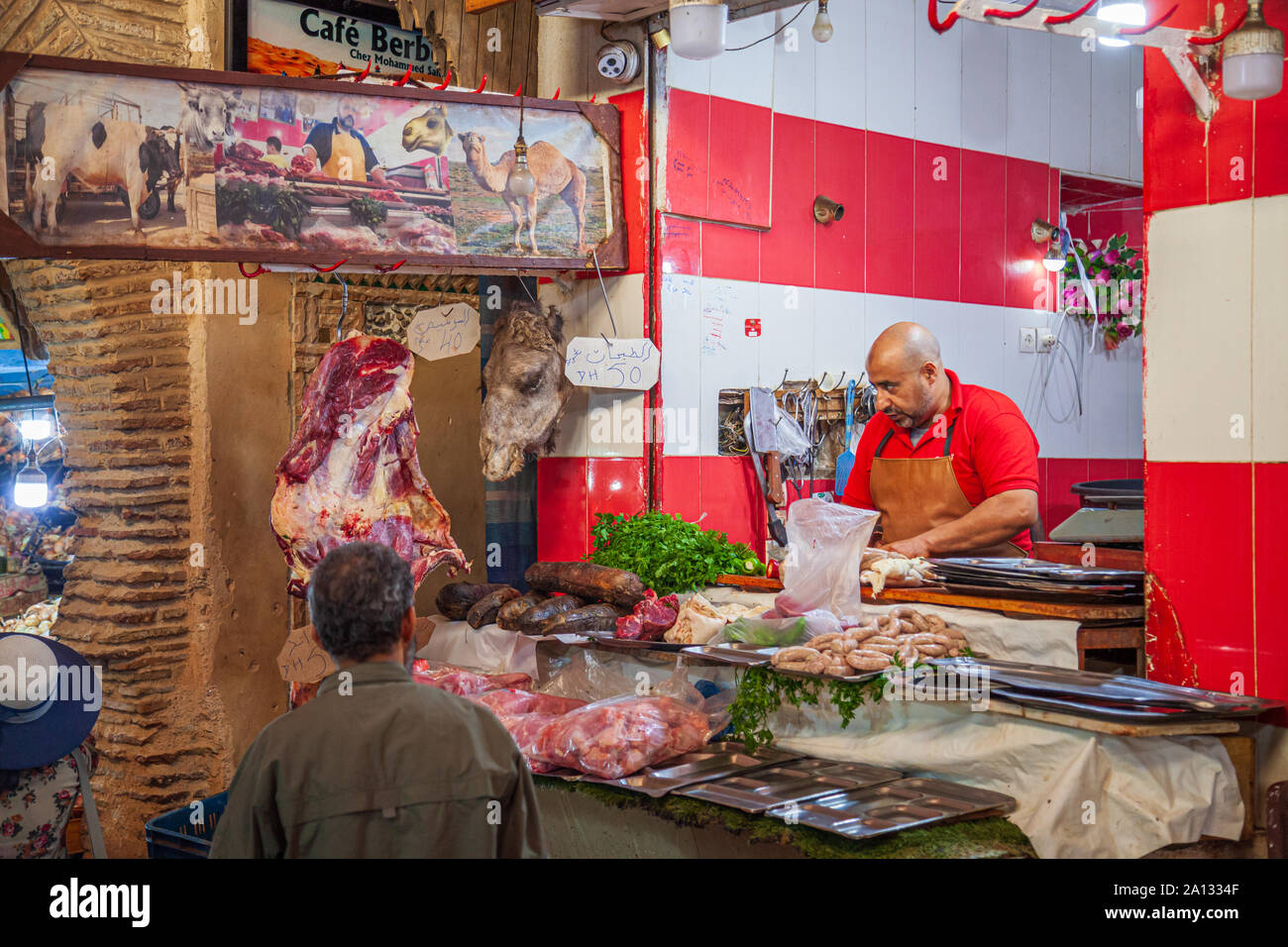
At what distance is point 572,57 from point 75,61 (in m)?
2.83

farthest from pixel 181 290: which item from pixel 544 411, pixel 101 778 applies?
pixel 101 778

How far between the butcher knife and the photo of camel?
1409mm

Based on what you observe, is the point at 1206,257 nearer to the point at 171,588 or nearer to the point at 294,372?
the point at 294,372

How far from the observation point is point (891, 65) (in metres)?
8.02

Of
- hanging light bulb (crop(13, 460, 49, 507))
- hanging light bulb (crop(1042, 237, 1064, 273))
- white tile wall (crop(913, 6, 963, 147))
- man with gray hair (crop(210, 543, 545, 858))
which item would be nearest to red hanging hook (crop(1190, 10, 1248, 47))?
man with gray hair (crop(210, 543, 545, 858))

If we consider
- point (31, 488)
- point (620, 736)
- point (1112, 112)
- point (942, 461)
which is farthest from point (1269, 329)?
point (31, 488)

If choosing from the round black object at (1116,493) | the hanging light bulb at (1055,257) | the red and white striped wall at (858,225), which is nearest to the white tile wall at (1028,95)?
the red and white striped wall at (858,225)

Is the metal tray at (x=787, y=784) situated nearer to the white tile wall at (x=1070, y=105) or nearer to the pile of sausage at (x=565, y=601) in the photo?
the pile of sausage at (x=565, y=601)

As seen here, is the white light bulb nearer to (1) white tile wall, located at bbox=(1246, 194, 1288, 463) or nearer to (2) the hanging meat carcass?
(2) the hanging meat carcass

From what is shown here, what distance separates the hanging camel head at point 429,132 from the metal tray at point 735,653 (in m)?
2.80

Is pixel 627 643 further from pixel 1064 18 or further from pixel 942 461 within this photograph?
pixel 1064 18

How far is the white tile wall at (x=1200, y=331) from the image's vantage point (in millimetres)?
3838

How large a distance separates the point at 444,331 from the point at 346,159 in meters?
0.94

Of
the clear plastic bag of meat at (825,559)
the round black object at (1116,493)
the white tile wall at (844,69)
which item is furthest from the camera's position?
the white tile wall at (844,69)
